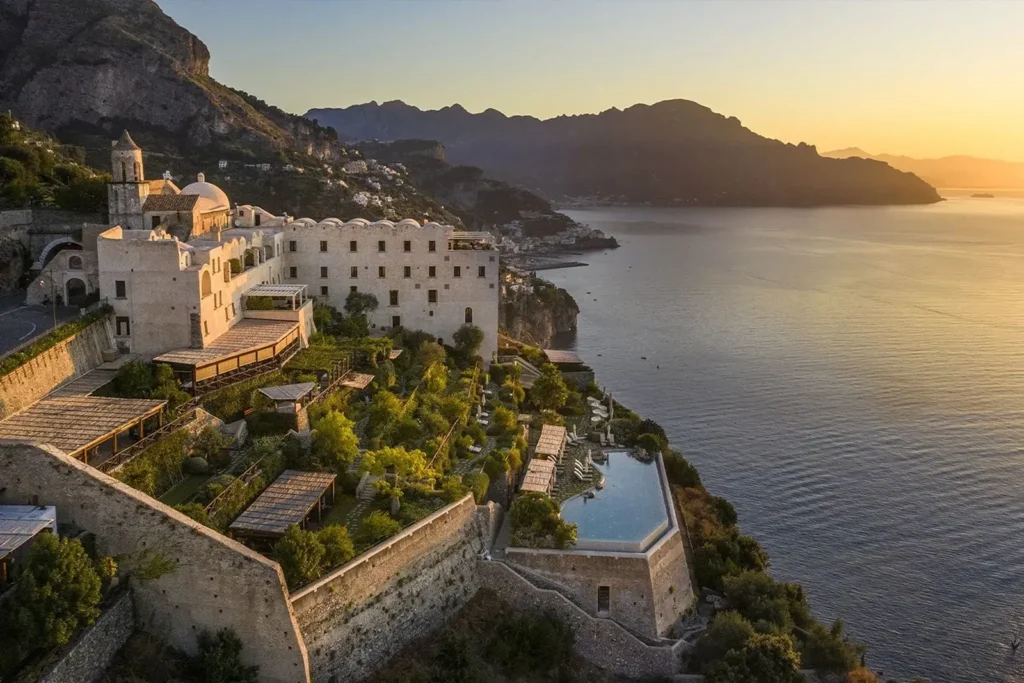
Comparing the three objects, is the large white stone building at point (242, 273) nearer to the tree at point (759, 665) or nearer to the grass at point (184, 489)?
the grass at point (184, 489)

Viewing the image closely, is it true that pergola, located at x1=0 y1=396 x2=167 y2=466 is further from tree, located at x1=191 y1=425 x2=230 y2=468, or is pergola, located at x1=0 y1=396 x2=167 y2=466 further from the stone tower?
the stone tower

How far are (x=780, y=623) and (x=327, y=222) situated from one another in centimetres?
3001

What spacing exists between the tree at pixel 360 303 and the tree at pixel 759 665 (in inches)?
1030

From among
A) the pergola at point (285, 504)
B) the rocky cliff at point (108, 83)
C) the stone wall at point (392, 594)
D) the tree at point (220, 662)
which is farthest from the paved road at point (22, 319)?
the rocky cliff at point (108, 83)

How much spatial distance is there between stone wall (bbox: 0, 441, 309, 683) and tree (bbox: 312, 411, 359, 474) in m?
7.81

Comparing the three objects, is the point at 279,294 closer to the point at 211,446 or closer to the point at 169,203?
the point at 169,203

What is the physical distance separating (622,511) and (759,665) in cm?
724

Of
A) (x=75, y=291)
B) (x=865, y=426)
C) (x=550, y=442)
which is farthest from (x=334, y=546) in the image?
(x=865, y=426)

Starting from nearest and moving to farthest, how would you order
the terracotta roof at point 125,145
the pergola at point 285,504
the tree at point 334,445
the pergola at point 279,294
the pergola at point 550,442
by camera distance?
the pergola at point 285,504 → the tree at point 334,445 → the pergola at point 550,442 → the pergola at point 279,294 → the terracotta roof at point 125,145

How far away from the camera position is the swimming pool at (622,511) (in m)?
28.6

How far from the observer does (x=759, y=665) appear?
2578 cm

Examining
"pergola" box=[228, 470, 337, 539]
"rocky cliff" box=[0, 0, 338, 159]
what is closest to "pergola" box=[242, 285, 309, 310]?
"pergola" box=[228, 470, 337, 539]

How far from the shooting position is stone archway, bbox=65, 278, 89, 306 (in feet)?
116

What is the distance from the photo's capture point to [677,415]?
192 feet
